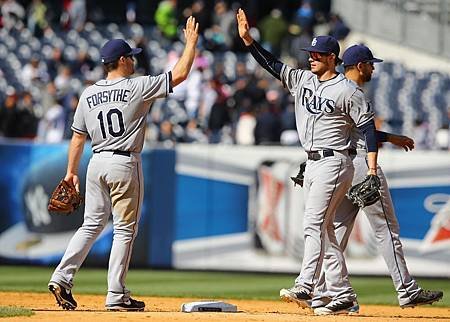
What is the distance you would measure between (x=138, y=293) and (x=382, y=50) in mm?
13543

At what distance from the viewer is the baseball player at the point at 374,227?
9.05 m

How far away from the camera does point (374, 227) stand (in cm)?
922

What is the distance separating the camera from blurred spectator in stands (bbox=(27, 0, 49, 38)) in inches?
992

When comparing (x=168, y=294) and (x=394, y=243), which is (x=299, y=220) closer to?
(x=168, y=294)

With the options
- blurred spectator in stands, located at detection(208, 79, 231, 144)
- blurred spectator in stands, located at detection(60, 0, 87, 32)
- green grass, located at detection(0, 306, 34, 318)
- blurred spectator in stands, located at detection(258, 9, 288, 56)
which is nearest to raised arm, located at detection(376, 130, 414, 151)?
green grass, located at detection(0, 306, 34, 318)

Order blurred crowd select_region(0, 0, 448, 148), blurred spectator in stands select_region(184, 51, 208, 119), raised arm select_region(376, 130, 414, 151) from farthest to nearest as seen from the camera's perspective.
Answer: blurred spectator in stands select_region(184, 51, 208, 119)
blurred crowd select_region(0, 0, 448, 148)
raised arm select_region(376, 130, 414, 151)

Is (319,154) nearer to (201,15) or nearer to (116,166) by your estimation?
(116,166)

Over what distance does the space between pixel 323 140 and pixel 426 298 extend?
1.39 m

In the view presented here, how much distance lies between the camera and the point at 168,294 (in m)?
12.0

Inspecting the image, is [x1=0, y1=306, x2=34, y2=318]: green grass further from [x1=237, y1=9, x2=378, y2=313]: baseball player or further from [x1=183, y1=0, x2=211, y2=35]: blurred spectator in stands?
[x1=183, y1=0, x2=211, y2=35]: blurred spectator in stands

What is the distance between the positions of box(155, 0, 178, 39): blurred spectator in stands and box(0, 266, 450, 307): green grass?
9.74 meters

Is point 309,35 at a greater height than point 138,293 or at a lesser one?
greater

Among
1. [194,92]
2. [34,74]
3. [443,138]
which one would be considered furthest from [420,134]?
[34,74]

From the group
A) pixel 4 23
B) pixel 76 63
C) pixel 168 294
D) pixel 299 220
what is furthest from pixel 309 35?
pixel 168 294
